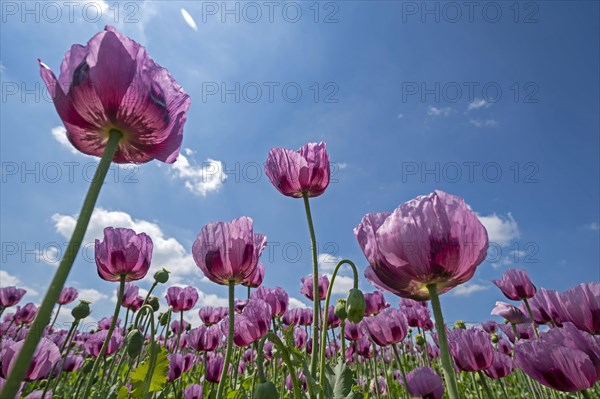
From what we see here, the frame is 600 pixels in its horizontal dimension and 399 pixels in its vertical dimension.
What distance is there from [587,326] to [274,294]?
2.69 metres

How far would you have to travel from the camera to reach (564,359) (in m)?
2.00

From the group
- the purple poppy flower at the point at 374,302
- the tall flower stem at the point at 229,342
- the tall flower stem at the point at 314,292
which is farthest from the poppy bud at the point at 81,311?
the purple poppy flower at the point at 374,302

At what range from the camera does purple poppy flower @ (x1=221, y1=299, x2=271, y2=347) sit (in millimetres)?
3400

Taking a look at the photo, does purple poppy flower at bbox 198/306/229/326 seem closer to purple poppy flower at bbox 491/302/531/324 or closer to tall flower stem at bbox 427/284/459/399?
purple poppy flower at bbox 491/302/531/324

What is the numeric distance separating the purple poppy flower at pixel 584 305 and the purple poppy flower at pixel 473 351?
0.56 meters

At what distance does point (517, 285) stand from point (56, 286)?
5009 millimetres

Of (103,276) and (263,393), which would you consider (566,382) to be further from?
(103,276)

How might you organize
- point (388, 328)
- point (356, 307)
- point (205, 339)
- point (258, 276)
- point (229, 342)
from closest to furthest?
1. point (229, 342)
2. point (356, 307)
3. point (388, 328)
4. point (258, 276)
5. point (205, 339)

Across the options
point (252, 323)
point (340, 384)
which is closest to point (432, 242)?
point (340, 384)

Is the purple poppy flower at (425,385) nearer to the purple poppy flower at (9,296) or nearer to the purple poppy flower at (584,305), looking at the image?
the purple poppy flower at (584,305)

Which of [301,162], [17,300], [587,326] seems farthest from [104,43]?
[17,300]

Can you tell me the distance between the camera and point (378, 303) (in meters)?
5.24

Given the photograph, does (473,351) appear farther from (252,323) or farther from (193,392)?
(193,392)

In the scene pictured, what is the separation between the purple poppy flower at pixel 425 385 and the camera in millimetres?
2746
